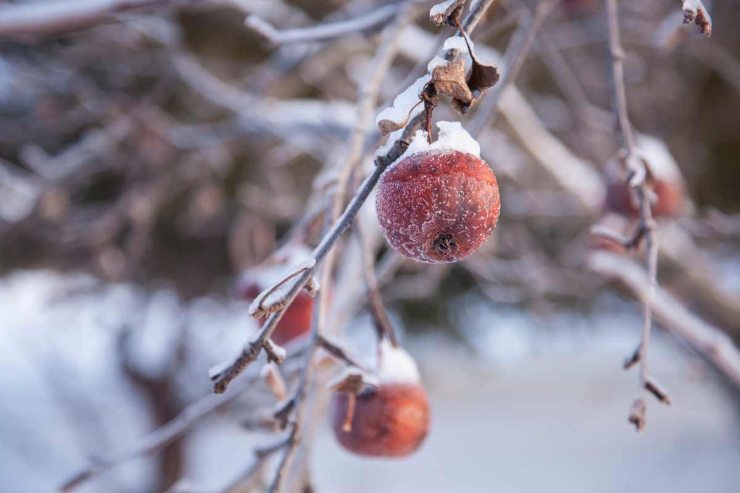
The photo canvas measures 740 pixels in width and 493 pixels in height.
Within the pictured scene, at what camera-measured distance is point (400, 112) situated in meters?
0.57

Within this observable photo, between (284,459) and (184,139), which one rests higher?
(284,459)

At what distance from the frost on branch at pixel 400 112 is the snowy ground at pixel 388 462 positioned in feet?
12.4

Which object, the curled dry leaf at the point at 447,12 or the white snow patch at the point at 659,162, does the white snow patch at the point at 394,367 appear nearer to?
the curled dry leaf at the point at 447,12

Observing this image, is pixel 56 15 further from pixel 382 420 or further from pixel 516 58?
pixel 382 420

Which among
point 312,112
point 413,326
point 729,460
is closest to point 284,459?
point 312,112

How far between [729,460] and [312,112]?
19.9 ft

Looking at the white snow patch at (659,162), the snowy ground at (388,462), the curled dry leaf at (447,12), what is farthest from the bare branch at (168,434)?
the snowy ground at (388,462)

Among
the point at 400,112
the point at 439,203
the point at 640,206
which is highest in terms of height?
the point at 400,112

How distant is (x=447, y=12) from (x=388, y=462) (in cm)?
681

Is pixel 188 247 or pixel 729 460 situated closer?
pixel 188 247

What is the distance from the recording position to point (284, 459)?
784 millimetres

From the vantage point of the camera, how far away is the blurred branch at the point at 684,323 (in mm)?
1595

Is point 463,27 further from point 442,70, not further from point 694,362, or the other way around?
point 694,362

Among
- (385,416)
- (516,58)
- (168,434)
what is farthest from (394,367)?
(516,58)
